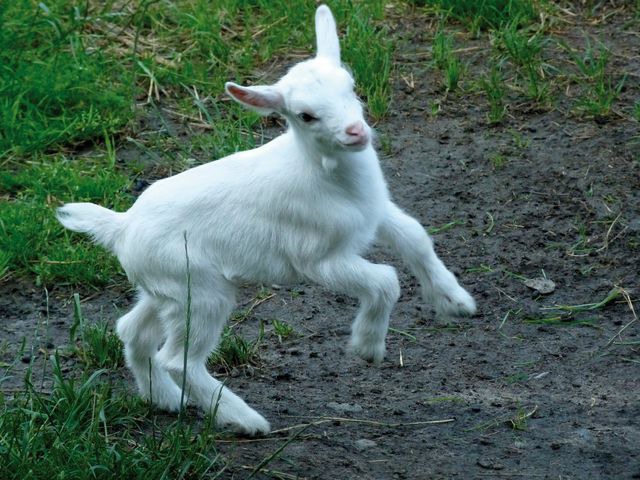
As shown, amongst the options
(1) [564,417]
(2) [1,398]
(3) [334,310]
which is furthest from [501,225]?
(2) [1,398]

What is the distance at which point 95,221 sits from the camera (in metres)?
4.92

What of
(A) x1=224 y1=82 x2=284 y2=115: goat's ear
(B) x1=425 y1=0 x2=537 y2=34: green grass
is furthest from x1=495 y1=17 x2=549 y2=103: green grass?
(A) x1=224 y1=82 x2=284 y2=115: goat's ear

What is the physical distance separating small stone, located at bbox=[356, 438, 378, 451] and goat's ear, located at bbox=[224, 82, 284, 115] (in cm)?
138

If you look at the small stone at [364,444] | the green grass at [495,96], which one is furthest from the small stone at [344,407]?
the green grass at [495,96]

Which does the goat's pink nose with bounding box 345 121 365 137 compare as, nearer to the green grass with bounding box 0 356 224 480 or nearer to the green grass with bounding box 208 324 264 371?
the green grass with bounding box 0 356 224 480

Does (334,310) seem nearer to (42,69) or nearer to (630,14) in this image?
(42,69)

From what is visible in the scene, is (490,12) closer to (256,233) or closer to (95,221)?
(256,233)

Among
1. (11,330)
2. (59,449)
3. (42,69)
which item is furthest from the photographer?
(42,69)

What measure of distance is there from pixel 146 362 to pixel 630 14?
196 inches

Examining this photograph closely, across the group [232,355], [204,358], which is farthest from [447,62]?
[204,358]

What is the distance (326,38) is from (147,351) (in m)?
1.51

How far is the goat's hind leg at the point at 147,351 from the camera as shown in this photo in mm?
5035

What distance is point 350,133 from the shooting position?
441 cm

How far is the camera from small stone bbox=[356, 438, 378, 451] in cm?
482
